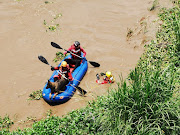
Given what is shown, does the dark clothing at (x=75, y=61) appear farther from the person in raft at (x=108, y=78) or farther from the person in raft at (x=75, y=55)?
the person in raft at (x=108, y=78)

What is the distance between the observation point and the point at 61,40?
959 centimetres

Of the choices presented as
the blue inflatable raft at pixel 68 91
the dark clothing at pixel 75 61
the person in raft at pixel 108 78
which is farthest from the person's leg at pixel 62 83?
the person in raft at pixel 108 78

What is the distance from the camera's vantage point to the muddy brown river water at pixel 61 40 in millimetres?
6997

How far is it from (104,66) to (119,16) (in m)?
3.50

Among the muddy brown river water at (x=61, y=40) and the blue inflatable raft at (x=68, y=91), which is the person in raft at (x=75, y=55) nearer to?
the blue inflatable raft at (x=68, y=91)

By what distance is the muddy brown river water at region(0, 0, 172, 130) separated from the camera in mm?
6997

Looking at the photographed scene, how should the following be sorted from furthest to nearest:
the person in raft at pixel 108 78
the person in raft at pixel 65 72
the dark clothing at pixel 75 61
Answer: the dark clothing at pixel 75 61, the person in raft at pixel 108 78, the person in raft at pixel 65 72

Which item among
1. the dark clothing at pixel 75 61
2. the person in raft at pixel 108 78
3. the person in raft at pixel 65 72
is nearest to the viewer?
the person in raft at pixel 65 72

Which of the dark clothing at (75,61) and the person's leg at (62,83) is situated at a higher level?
the dark clothing at (75,61)

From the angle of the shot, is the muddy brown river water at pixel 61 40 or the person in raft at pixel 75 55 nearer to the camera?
the muddy brown river water at pixel 61 40

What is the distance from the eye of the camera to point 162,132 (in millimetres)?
→ 4227

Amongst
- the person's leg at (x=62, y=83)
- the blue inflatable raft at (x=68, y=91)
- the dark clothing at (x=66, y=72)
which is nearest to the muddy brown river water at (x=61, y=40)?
the blue inflatable raft at (x=68, y=91)

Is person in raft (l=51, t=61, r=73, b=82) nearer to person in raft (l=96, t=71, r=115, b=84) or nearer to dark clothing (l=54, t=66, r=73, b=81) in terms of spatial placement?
dark clothing (l=54, t=66, r=73, b=81)

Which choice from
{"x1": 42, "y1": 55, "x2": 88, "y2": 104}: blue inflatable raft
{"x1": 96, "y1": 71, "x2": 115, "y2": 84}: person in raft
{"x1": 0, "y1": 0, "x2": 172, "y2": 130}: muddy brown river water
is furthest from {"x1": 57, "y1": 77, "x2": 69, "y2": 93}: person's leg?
{"x1": 96, "y1": 71, "x2": 115, "y2": 84}: person in raft
